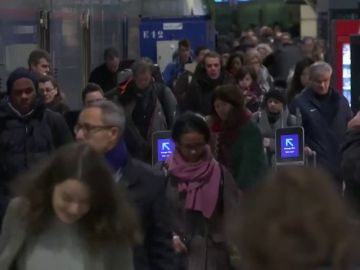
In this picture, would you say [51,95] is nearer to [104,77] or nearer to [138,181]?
[138,181]

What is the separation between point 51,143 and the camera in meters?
9.27

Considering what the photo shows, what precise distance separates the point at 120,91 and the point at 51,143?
431 centimetres

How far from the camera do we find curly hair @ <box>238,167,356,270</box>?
3.23m

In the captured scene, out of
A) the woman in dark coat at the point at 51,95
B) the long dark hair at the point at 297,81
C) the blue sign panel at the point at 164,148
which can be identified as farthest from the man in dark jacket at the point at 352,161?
the long dark hair at the point at 297,81

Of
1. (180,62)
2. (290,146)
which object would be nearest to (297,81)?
(290,146)

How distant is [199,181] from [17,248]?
275 centimetres

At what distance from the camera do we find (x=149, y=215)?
639 centimetres

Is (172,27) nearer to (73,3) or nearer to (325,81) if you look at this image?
(73,3)

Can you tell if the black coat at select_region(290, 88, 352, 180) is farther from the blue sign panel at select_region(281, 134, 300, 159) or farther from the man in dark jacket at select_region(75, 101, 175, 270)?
the man in dark jacket at select_region(75, 101, 175, 270)

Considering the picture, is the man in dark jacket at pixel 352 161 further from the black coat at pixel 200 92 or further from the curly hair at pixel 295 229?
the black coat at pixel 200 92

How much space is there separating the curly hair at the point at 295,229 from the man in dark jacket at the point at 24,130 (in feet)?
19.1

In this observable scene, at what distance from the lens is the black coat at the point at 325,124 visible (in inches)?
484

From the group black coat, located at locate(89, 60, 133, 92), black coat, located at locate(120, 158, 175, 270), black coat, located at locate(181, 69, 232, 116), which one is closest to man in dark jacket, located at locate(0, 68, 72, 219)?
black coat, located at locate(120, 158, 175, 270)

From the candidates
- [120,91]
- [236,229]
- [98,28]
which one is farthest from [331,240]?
[98,28]
